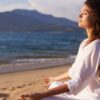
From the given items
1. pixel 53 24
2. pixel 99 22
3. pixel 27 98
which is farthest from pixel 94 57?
pixel 53 24

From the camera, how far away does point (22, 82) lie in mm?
8625

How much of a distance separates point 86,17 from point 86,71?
453mm

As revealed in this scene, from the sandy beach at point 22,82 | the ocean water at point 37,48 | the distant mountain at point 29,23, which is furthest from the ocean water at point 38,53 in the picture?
the distant mountain at point 29,23

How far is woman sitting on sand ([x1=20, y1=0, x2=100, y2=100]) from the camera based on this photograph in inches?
115

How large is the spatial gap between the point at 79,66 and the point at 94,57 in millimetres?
130

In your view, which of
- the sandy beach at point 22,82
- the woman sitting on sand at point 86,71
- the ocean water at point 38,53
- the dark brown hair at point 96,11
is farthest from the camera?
the ocean water at point 38,53

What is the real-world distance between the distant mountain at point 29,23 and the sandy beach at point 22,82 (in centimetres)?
4538

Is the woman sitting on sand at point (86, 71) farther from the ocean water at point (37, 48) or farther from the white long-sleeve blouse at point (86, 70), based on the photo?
the ocean water at point (37, 48)

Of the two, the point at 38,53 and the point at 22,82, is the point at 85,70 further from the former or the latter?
the point at 38,53

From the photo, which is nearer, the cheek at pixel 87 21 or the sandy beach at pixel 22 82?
the cheek at pixel 87 21

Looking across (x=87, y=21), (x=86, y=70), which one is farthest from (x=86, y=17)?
(x=86, y=70)

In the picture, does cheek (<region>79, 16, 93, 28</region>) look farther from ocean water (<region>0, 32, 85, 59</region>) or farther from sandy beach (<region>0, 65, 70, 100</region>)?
ocean water (<region>0, 32, 85, 59</region>)

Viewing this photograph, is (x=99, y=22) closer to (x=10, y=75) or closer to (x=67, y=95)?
(x=67, y=95)

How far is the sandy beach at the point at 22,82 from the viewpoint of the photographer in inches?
279
